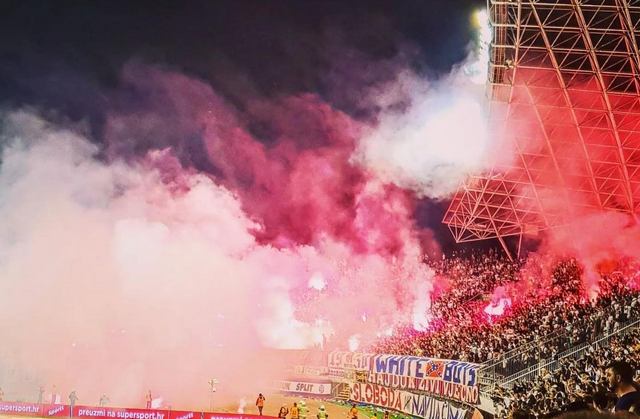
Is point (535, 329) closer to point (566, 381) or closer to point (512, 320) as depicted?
point (512, 320)

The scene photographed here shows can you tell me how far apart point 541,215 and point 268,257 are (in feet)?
59.7

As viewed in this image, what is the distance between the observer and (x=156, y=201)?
37281 mm

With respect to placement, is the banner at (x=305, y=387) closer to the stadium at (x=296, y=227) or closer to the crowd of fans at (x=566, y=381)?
the stadium at (x=296, y=227)

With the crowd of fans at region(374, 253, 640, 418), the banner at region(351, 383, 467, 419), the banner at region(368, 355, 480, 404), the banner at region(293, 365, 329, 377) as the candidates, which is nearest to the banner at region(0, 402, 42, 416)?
the banner at region(293, 365, 329, 377)

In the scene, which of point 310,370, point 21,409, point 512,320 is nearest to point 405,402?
point 512,320

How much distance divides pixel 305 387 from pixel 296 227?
1278cm

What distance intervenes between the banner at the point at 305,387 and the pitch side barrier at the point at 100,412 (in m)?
6.71

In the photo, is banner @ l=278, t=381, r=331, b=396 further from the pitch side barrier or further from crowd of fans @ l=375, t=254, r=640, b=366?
the pitch side barrier

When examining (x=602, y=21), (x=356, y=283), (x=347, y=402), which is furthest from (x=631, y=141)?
(x=356, y=283)

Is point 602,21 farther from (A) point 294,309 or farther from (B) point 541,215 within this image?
(A) point 294,309

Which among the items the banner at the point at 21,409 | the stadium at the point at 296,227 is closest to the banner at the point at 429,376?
the stadium at the point at 296,227

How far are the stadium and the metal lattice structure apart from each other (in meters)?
0.15

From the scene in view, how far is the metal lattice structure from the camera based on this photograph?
19781 millimetres

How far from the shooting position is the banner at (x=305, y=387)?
29.0 m
